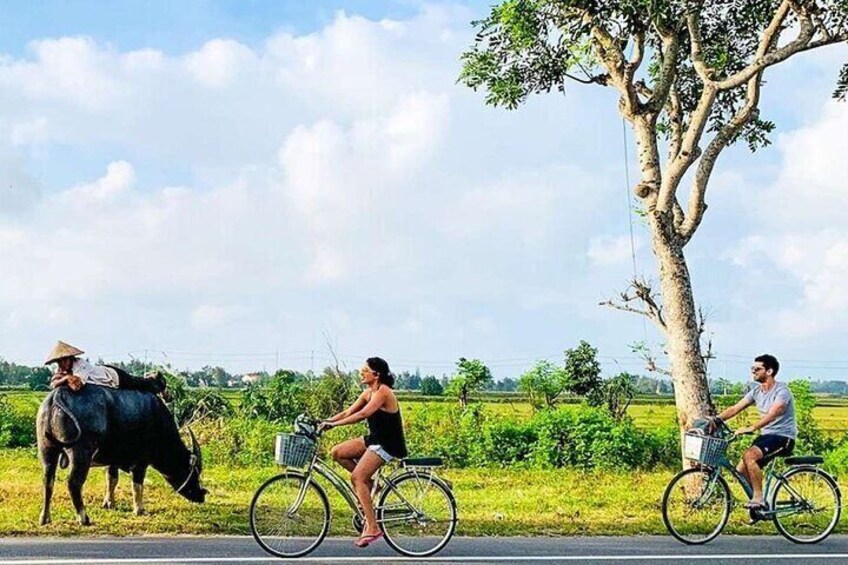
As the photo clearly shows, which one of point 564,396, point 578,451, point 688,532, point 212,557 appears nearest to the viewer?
point 212,557

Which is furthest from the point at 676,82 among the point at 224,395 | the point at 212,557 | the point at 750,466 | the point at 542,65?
the point at 224,395

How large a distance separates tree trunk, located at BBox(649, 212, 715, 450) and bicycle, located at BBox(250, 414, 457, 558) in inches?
194

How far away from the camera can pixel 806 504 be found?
10.7 m

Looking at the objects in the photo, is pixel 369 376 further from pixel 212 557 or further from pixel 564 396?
pixel 564 396

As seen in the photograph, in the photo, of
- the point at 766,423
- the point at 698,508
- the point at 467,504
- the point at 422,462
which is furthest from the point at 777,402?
the point at 467,504

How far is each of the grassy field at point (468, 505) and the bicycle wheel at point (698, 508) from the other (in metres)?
0.42

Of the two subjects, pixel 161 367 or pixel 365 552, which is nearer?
pixel 365 552

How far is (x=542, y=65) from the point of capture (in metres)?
14.6

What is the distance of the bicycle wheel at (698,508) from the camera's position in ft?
34.2

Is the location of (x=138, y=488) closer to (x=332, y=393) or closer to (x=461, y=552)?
(x=461, y=552)

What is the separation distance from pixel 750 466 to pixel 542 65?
6276 millimetres

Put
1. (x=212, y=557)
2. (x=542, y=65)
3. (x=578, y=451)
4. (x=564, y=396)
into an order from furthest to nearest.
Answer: (x=564, y=396) < (x=578, y=451) < (x=542, y=65) < (x=212, y=557)

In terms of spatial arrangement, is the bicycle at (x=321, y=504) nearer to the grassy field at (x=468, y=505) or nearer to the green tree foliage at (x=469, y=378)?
the grassy field at (x=468, y=505)

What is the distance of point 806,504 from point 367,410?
454 centimetres
